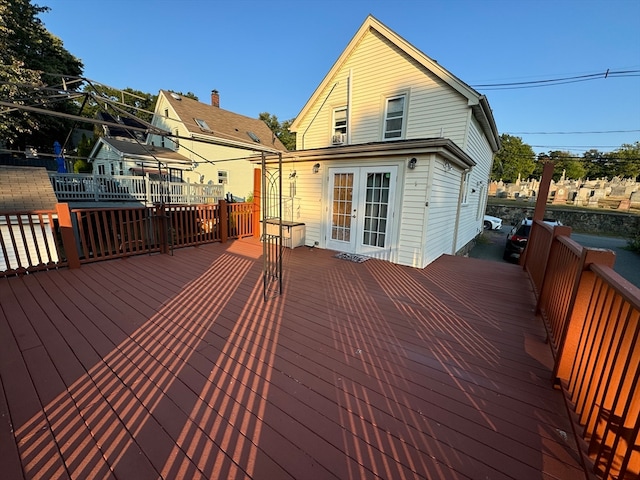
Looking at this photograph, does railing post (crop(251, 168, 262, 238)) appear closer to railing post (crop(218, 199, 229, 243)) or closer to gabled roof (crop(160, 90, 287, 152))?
railing post (crop(218, 199, 229, 243))

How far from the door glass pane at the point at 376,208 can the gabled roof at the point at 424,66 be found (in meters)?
Answer: 3.37

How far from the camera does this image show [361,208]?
593 centimetres

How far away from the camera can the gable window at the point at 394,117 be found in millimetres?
7570

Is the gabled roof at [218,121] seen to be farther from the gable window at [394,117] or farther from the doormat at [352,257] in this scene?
the doormat at [352,257]

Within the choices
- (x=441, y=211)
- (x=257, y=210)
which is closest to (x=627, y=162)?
(x=441, y=211)

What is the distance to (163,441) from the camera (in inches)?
59.1

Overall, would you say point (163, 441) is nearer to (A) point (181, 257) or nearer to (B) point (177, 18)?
(A) point (181, 257)

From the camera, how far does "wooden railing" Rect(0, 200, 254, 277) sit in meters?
4.16

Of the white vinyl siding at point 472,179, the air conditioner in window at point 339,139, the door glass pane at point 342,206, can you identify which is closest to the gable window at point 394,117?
the air conditioner in window at point 339,139

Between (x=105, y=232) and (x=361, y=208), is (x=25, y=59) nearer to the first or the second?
(x=105, y=232)

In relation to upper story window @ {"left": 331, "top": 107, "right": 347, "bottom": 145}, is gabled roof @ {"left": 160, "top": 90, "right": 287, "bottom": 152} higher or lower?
higher

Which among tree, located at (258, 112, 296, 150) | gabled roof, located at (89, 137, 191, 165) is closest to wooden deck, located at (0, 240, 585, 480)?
gabled roof, located at (89, 137, 191, 165)

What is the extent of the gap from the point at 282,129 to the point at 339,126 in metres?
25.3

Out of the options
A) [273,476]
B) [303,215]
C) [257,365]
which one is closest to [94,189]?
[303,215]
